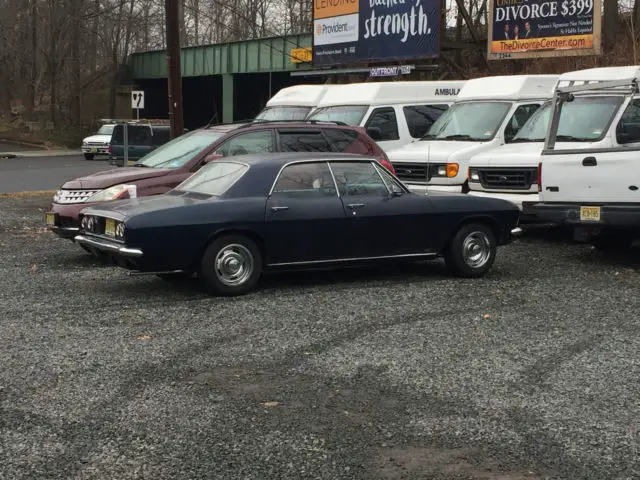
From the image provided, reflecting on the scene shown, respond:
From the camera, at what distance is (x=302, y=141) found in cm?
1170

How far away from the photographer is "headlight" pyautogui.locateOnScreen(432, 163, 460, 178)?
13.7 m

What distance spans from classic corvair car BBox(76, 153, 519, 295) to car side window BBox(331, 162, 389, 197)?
1cm

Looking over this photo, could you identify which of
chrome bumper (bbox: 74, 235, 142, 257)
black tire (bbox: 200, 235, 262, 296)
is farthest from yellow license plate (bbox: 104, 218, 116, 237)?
black tire (bbox: 200, 235, 262, 296)

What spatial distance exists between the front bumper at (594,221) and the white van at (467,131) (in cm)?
249

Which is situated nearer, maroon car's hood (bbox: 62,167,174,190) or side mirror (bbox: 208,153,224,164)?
maroon car's hood (bbox: 62,167,174,190)

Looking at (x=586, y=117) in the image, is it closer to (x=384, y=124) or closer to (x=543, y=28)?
(x=384, y=124)

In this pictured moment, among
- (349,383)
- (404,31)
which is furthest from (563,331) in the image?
(404,31)

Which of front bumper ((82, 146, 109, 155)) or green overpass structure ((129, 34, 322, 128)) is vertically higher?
green overpass structure ((129, 34, 322, 128))

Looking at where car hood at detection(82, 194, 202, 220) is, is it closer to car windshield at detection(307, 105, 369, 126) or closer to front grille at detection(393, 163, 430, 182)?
front grille at detection(393, 163, 430, 182)

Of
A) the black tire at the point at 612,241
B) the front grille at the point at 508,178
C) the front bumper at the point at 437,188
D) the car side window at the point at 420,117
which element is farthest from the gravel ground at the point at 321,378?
the car side window at the point at 420,117

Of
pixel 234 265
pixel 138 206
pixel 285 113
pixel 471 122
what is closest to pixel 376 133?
pixel 471 122

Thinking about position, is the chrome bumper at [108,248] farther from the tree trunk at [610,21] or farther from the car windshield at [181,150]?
the tree trunk at [610,21]

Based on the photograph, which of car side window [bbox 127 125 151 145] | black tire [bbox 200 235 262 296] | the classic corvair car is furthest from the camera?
car side window [bbox 127 125 151 145]

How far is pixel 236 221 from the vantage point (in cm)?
873
